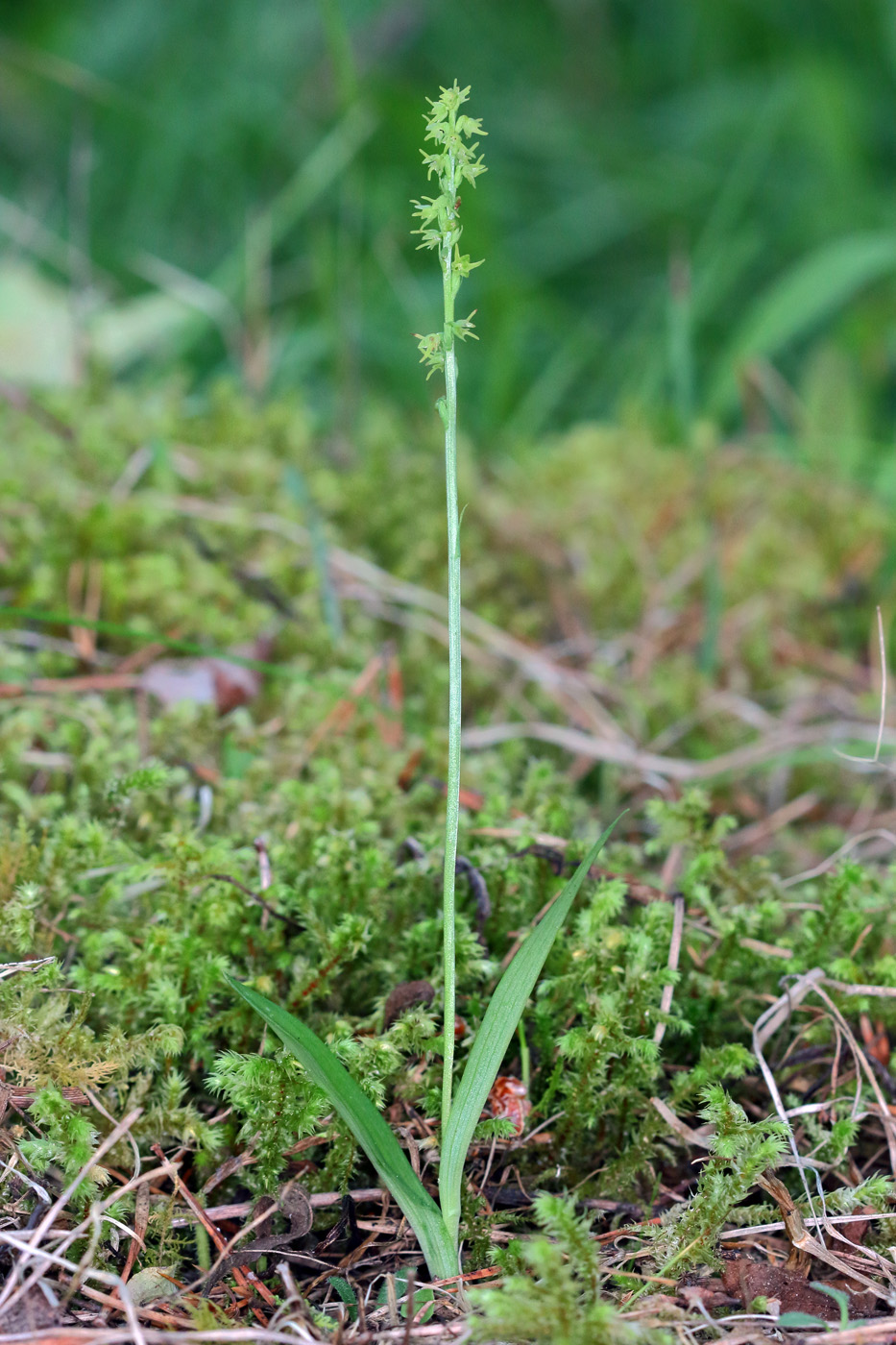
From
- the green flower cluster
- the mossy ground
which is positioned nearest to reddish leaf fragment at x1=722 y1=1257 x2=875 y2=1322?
the mossy ground

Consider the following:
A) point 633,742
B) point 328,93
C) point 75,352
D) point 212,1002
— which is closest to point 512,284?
point 75,352

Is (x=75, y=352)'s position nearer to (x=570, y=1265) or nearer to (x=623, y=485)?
(x=623, y=485)

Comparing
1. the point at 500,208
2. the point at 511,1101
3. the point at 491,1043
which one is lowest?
the point at 511,1101

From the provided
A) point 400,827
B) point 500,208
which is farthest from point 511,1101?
point 500,208

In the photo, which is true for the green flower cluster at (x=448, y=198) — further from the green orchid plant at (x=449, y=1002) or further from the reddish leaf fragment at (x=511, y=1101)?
the reddish leaf fragment at (x=511, y=1101)

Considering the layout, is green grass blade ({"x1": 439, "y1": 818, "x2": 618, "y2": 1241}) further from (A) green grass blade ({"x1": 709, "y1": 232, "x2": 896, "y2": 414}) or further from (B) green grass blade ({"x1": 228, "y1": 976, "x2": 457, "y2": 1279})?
(A) green grass blade ({"x1": 709, "y1": 232, "x2": 896, "y2": 414})

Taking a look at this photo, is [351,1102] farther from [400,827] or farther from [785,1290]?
[400,827]

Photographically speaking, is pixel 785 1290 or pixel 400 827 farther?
pixel 400 827
